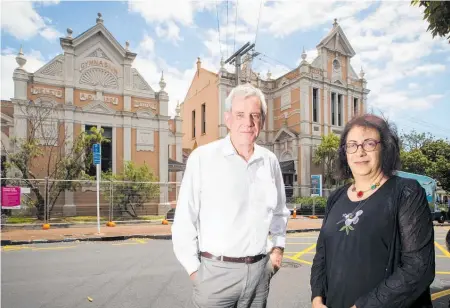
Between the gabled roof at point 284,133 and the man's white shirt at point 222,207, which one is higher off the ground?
the gabled roof at point 284,133

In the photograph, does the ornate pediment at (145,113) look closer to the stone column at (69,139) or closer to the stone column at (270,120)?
the stone column at (69,139)

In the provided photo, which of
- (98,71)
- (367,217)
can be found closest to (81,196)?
(98,71)

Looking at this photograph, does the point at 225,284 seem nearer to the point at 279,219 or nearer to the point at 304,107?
the point at 279,219

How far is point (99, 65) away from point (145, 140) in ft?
16.9

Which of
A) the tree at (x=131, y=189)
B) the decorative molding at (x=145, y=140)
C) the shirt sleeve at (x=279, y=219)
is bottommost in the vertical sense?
the tree at (x=131, y=189)

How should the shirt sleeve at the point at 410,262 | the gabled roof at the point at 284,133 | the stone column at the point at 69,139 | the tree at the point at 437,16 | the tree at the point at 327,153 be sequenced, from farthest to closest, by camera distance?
1. the gabled roof at the point at 284,133
2. the tree at the point at 327,153
3. the stone column at the point at 69,139
4. the tree at the point at 437,16
5. the shirt sleeve at the point at 410,262

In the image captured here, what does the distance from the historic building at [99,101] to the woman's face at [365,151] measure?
17186 millimetres

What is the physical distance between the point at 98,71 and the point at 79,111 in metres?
2.71

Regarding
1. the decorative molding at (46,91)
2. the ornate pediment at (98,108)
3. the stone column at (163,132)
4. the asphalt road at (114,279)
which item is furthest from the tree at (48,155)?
the asphalt road at (114,279)

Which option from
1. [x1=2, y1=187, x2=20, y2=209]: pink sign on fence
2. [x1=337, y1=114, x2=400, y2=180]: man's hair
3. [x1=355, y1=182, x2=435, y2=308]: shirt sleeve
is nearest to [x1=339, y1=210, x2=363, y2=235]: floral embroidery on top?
[x1=355, y1=182, x2=435, y2=308]: shirt sleeve

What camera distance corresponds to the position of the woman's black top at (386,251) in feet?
5.80

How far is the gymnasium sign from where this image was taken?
61.0 feet

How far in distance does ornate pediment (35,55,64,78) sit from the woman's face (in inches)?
750

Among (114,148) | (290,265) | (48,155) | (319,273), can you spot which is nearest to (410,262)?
(319,273)
